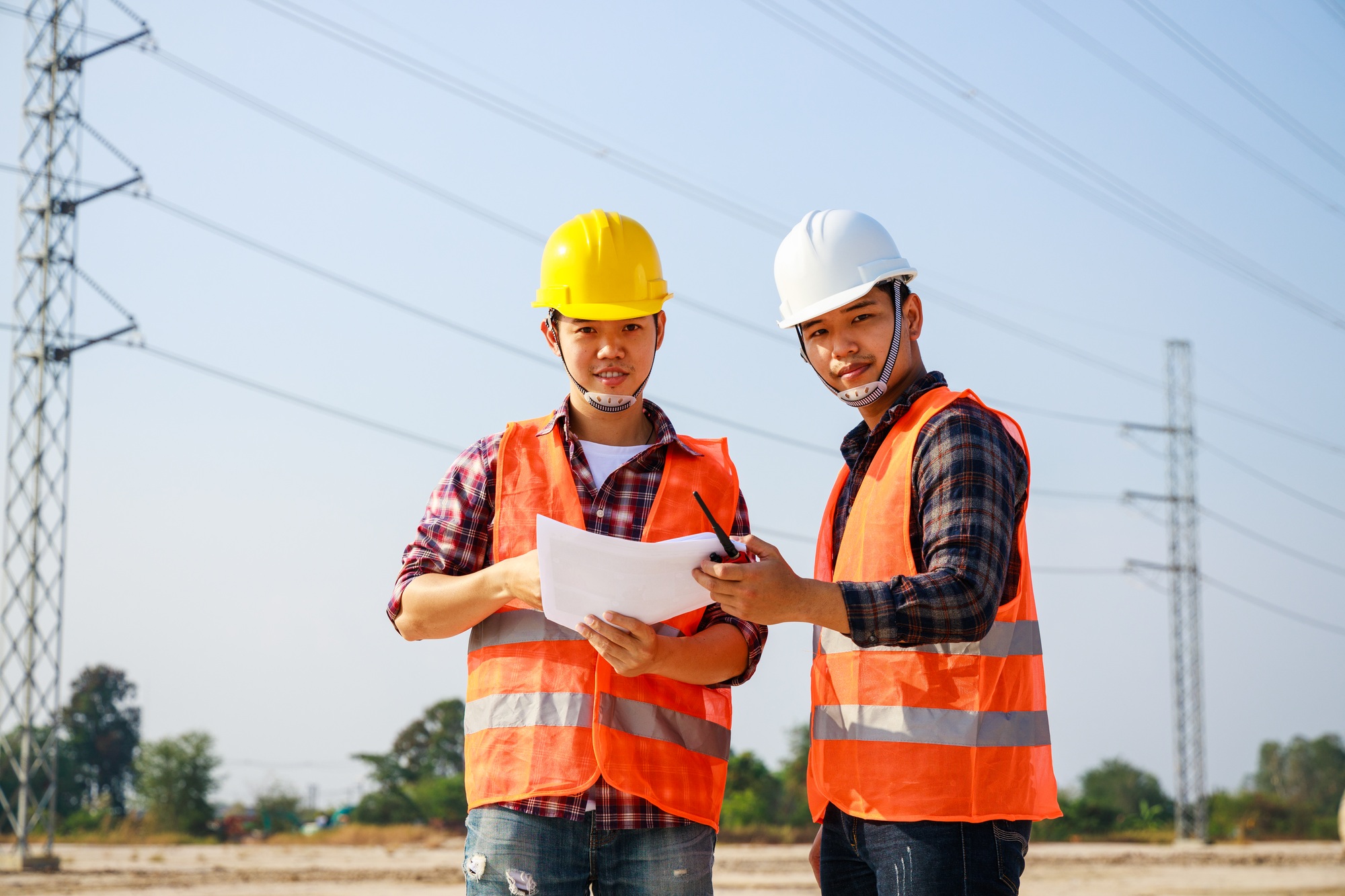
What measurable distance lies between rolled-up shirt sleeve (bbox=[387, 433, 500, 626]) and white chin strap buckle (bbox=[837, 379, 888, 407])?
3.33 ft

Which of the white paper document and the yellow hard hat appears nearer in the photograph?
the white paper document

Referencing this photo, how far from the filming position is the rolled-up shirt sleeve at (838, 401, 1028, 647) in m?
2.62

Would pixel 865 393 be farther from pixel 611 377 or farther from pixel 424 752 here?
pixel 424 752

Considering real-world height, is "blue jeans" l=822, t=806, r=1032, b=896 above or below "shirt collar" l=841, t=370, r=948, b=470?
below

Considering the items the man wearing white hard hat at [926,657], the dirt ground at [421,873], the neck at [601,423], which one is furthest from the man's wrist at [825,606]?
the dirt ground at [421,873]

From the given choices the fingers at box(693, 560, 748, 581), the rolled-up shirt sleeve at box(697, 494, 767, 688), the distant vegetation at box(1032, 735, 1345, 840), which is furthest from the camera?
the distant vegetation at box(1032, 735, 1345, 840)

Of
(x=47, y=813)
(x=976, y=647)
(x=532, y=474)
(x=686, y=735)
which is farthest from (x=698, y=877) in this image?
(x=47, y=813)

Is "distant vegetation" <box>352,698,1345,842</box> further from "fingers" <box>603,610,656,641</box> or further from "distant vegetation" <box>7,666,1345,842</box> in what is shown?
"fingers" <box>603,610,656,641</box>

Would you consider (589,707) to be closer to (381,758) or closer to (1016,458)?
(1016,458)

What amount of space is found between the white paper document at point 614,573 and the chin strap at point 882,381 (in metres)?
0.75

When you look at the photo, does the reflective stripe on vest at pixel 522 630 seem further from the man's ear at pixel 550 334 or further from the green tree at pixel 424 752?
the green tree at pixel 424 752

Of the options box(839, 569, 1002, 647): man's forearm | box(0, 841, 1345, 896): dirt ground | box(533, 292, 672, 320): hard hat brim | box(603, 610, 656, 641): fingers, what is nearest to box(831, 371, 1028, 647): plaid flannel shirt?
box(839, 569, 1002, 647): man's forearm

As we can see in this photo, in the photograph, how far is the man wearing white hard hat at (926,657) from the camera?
8.63 ft

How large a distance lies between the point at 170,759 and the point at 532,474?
65.9 feet
